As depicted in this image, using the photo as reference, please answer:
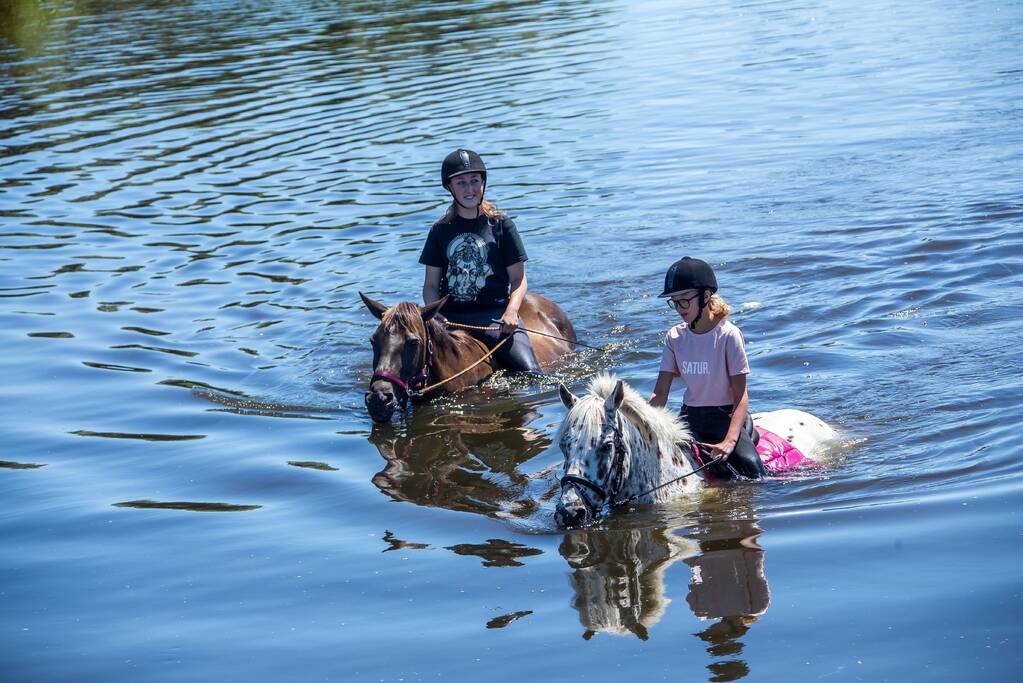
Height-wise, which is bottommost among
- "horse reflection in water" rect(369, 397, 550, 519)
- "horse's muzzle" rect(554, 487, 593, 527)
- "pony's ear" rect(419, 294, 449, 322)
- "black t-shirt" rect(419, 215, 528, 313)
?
"horse reflection in water" rect(369, 397, 550, 519)

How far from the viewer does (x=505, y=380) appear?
1105cm

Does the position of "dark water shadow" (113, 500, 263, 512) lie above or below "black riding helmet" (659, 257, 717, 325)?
below

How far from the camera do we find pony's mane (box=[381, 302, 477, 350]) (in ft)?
32.7

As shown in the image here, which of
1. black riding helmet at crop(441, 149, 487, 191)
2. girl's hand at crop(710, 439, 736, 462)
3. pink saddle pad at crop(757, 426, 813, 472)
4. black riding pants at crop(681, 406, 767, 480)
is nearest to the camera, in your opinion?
girl's hand at crop(710, 439, 736, 462)

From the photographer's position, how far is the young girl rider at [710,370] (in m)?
7.19

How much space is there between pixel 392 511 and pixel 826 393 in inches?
162

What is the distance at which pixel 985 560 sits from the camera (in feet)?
20.7

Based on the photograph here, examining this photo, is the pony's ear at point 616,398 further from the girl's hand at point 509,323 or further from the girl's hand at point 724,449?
the girl's hand at point 509,323

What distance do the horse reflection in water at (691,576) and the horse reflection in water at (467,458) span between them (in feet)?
3.33

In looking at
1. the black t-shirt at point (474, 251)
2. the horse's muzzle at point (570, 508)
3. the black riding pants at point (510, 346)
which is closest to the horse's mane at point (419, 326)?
the black riding pants at point (510, 346)

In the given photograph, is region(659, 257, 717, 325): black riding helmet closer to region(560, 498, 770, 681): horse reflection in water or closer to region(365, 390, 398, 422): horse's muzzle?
region(560, 498, 770, 681): horse reflection in water

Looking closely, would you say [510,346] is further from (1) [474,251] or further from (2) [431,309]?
(2) [431,309]

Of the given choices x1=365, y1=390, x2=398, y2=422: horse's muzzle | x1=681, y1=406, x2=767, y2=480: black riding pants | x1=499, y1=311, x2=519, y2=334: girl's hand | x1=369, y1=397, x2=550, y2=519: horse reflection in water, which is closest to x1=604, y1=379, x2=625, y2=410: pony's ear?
x1=681, y1=406, x2=767, y2=480: black riding pants

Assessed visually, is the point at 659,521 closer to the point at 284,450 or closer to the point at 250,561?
the point at 250,561
